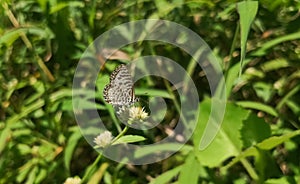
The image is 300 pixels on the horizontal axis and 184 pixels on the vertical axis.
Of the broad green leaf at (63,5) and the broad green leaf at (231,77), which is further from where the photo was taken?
the broad green leaf at (63,5)

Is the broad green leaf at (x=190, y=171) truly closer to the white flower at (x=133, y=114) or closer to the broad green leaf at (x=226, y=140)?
the broad green leaf at (x=226, y=140)

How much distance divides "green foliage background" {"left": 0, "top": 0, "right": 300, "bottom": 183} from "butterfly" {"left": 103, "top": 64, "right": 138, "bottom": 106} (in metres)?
0.22

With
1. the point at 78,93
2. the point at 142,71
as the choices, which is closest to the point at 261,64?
the point at 142,71

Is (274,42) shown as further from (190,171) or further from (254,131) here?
(190,171)

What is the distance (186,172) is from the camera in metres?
1.07

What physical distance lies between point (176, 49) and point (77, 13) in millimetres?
242

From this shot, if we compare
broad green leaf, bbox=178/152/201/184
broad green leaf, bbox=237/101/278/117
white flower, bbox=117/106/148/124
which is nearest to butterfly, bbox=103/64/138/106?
white flower, bbox=117/106/148/124

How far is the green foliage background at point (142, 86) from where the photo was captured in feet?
3.75

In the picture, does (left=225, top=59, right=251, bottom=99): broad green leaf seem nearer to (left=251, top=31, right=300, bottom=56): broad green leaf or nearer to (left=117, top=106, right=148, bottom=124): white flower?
(left=251, top=31, right=300, bottom=56): broad green leaf

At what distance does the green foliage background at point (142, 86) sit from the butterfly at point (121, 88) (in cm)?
22

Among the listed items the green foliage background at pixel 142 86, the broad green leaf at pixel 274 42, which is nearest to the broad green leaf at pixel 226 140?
the green foliage background at pixel 142 86

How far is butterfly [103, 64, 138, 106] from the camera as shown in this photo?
0.90 metres

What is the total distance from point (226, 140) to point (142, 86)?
25 centimetres

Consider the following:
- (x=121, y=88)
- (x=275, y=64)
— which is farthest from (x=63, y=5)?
(x=275, y=64)
